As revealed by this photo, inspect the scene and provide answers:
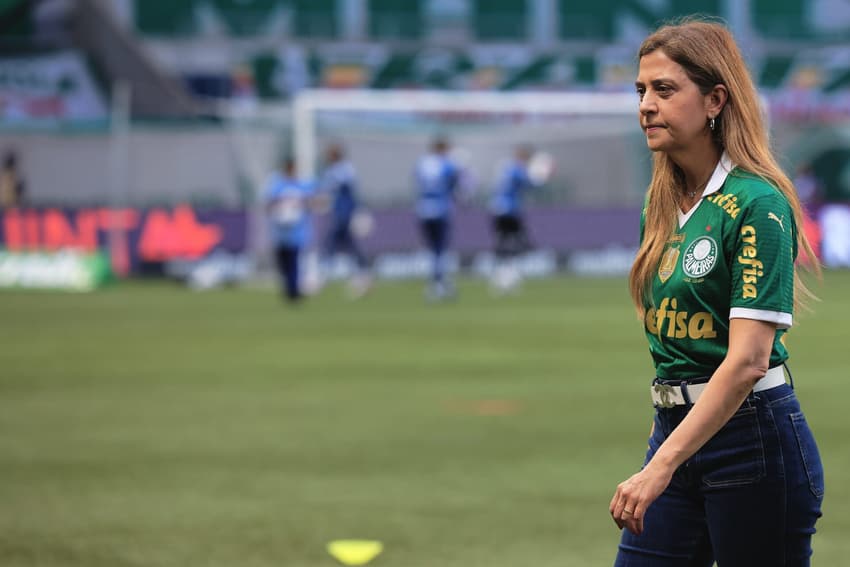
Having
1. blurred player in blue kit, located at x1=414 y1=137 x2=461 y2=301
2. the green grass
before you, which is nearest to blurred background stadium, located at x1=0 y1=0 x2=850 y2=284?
blurred player in blue kit, located at x1=414 y1=137 x2=461 y2=301

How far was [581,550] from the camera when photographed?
256 inches

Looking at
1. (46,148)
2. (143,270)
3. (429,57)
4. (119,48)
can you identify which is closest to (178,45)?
(119,48)

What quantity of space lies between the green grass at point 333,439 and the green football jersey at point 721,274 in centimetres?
285

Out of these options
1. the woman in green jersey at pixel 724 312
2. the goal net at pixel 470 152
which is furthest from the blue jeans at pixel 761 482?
the goal net at pixel 470 152

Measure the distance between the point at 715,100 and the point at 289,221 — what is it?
20.3m

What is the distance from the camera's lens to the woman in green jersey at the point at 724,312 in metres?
3.38

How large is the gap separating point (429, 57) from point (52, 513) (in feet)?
127

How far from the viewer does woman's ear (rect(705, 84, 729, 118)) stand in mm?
3480

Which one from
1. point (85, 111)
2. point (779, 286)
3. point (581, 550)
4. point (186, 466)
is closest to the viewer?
point (779, 286)

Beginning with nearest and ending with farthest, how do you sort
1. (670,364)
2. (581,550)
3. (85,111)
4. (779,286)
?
(779,286)
(670,364)
(581,550)
(85,111)

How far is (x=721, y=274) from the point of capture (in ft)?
11.3

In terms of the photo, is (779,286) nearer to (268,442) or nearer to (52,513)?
(52,513)

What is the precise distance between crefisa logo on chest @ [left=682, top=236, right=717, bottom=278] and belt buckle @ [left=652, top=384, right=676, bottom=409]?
0.93ft

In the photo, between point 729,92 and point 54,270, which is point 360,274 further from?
point 729,92
